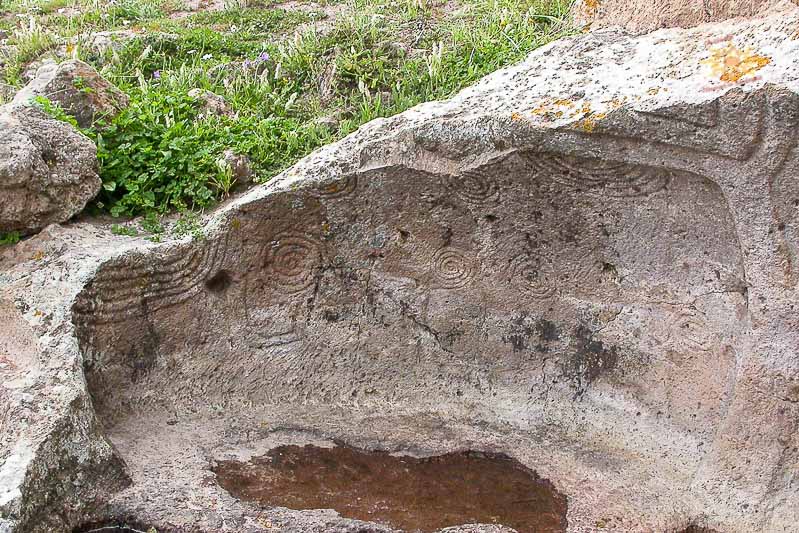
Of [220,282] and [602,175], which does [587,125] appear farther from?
[220,282]

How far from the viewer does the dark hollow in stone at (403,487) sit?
3.45 m

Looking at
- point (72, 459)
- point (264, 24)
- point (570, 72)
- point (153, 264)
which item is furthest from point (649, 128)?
point (264, 24)

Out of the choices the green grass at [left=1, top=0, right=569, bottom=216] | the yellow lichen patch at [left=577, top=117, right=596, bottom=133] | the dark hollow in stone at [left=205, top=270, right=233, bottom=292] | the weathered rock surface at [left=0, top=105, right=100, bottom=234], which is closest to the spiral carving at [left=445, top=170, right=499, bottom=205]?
the yellow lichen patch at [left=577, top=117, right=596, bottom=133]

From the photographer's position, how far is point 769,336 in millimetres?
3326

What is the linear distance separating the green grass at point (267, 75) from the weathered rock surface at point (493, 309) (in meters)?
0.45

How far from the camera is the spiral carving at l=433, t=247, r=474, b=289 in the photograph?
4.04 meters

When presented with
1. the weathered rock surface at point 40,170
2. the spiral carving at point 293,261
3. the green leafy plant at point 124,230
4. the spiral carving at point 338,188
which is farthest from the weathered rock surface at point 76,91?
the spiral carving at point 338,188

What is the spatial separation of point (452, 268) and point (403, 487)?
3.30 ft

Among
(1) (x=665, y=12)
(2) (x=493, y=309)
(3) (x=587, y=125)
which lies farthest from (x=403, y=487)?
(1) (x=665, y=12)

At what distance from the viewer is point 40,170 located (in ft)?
12.0

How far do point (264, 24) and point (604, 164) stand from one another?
3.31 meters

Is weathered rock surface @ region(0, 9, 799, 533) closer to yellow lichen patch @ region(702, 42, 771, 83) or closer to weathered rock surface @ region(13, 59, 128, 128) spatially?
yellow lichen patch @ region(702, 42, 771, 83)

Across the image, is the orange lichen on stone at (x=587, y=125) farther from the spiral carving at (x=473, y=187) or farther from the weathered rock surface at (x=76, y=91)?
the weathered rock surface at (x=76, y=91)

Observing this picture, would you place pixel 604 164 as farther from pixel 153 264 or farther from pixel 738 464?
pixel 153 264
